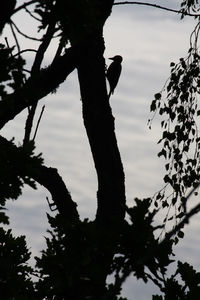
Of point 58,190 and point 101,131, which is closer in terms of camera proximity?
point 101,131

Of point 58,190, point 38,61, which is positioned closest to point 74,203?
point 58,190

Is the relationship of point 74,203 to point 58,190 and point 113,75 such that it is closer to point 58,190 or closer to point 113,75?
point 58,190

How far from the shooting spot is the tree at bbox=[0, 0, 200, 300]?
10.1 ft

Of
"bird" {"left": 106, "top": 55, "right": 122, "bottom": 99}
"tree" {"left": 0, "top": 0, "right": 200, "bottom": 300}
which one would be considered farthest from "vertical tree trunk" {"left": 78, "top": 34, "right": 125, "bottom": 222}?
"bird" {"left": 106, "top": 55, "right": 122, "bottom": 99}

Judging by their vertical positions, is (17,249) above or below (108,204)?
below

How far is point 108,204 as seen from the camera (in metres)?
5.38

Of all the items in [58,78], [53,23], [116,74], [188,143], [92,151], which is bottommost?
[53,23]

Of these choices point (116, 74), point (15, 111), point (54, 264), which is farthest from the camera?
point (116, 74)

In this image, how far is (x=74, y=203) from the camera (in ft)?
19.3

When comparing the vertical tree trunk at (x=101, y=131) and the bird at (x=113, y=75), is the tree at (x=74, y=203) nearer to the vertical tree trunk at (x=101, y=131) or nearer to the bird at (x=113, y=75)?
the vertical tree trunk at (x=101, y=131)

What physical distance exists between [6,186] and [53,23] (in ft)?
2.97

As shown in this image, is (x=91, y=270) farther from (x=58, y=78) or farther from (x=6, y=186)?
(x=58, y=78)

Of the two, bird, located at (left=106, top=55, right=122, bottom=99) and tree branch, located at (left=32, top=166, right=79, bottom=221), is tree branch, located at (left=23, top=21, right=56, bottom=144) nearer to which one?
tree branch, located at (left=32, top=166, right=79, bottom=221)

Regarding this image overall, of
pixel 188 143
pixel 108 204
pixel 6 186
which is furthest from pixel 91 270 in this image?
pixel 188 143
